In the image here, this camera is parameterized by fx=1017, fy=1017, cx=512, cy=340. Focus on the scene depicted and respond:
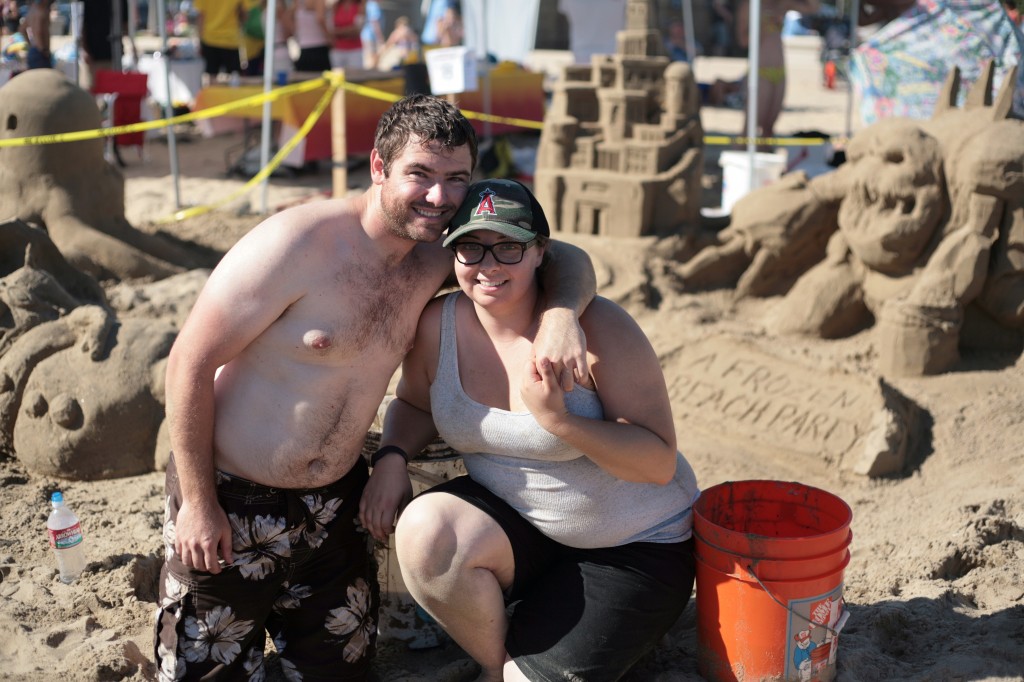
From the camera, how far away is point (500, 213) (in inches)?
97.6

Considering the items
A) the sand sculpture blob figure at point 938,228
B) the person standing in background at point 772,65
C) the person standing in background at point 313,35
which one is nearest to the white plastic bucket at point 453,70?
the person standing in background at point 772,65

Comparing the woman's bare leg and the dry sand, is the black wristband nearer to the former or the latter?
the woman's bare leg

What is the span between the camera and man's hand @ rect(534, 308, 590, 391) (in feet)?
7.80

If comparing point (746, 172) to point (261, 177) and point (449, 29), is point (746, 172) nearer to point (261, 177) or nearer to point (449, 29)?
point (261, 177)

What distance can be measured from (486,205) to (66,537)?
1.89 metres

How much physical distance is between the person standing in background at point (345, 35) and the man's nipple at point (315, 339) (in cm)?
1033

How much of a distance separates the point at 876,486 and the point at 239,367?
2974 millimetres

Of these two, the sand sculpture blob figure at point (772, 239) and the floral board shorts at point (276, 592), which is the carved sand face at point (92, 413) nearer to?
the floral board shorts at point (276, 592)

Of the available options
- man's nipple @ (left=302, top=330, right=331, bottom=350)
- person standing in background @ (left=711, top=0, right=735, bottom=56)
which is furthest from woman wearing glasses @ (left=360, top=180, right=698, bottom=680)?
person standing in background @ (left=711, top=0, right=735, bottom=56)

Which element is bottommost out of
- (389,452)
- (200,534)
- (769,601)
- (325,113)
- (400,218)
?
(769,601)

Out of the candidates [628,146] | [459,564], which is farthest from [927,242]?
[459,564]

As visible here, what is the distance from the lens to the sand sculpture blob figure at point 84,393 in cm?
411

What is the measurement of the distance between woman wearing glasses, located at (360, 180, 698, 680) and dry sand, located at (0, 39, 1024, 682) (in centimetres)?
36

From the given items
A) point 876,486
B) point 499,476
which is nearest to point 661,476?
point 499,476
